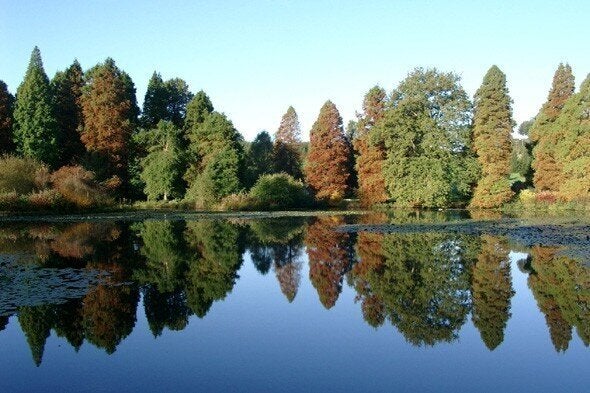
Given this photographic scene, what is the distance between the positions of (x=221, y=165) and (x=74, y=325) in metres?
36.2

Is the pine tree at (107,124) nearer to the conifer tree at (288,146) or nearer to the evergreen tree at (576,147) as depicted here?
the conifer tree at (288,146)

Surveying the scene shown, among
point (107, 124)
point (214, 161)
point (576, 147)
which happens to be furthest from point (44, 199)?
point (576, 147)

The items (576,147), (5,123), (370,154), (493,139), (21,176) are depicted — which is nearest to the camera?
(21,176)

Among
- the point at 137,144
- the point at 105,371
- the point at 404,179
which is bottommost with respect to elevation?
the point at 105,371

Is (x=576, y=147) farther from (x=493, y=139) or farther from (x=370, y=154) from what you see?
(x=370, y=154)

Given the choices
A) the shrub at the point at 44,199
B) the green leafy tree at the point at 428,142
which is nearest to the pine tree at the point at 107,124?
the shrub at the point at 44,199

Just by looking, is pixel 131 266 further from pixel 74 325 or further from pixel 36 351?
pixel 36 351

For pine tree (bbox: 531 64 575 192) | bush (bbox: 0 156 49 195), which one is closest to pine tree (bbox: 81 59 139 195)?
bush (bbox: 0 156 49 195)

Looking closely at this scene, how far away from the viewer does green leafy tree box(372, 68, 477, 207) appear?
4450 centimetres

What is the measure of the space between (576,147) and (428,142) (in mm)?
11277

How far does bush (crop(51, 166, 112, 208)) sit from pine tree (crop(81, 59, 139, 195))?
6256mm

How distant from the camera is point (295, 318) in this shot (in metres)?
10.6

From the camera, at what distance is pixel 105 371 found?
7.52 meters

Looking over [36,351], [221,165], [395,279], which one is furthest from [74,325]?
[221,165]
